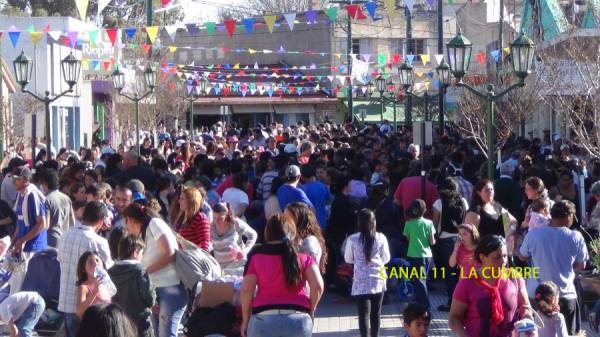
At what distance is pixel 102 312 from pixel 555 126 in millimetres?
30243

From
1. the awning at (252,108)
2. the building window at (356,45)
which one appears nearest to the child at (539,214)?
the building window at (356,45)

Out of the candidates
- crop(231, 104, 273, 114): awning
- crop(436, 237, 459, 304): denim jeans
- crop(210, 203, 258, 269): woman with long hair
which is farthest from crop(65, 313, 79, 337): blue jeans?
crop(231, 104, 273, 114): awning

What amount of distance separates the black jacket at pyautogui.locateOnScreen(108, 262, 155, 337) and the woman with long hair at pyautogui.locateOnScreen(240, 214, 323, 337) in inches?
34.3

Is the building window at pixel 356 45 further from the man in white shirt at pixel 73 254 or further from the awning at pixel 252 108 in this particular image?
the man in white shirt at pixel 73 254

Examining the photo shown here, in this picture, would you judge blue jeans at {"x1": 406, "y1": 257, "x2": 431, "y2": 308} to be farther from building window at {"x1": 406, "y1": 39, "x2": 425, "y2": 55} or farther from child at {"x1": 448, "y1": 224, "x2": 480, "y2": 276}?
building window at {"x1": 406, "y1": 39, "x2": 425, "y2": 55}

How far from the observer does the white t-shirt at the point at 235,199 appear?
43.0 ft

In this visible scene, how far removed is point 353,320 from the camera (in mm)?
12398

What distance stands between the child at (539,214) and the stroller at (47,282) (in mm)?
4339

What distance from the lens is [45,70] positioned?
35.8 meters

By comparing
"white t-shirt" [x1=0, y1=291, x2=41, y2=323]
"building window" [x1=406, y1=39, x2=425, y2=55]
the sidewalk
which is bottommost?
the sidewalk

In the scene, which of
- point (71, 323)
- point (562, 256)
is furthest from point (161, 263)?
point (562, 256)

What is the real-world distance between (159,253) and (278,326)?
1.77m

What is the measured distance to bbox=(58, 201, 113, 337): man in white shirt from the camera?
8438mm

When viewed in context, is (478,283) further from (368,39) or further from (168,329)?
(368,39)
